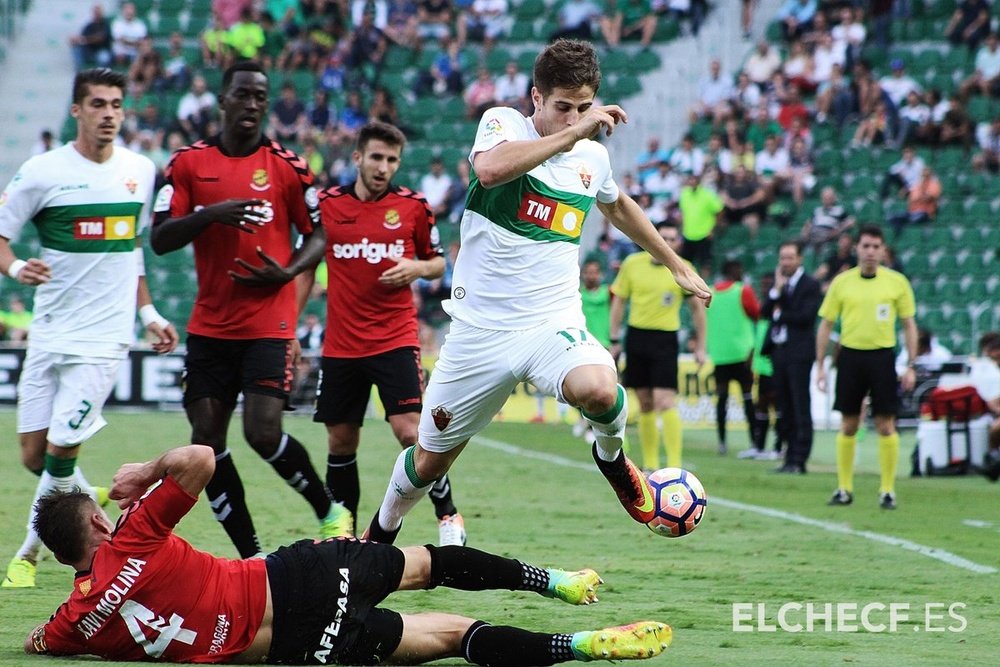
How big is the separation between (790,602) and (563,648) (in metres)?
2.21

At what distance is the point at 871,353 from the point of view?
12898 mm

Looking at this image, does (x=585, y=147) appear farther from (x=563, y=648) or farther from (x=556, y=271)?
(x=563, y=648)

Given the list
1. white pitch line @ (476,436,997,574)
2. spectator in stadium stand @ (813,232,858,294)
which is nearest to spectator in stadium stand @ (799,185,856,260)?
spectator in stadium stand @ (813,232,858,294)

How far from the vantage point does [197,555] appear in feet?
18.2

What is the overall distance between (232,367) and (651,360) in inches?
291

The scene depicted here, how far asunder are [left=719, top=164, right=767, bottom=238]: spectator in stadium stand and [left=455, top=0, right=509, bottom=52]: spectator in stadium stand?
6371 millimetres

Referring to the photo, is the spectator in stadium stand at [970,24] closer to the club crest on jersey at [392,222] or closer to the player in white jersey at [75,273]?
the club crest on jersey at [392,222]

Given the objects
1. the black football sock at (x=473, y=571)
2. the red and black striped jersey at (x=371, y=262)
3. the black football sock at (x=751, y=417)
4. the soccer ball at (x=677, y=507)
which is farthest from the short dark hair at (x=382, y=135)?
the black football sock at (x=751, y=417)

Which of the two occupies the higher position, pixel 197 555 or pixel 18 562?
pixel 197 555

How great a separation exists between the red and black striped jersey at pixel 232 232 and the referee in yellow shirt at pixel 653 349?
7066mm

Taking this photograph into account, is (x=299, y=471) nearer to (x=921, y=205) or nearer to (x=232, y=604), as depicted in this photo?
(x=232, y=604)

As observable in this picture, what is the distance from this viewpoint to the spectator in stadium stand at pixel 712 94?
27656 millimetres

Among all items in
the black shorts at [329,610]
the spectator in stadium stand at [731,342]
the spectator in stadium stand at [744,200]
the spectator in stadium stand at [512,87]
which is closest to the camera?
the black shorts at [329,610]

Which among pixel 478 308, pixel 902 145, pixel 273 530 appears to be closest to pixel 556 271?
pixel 478 308
